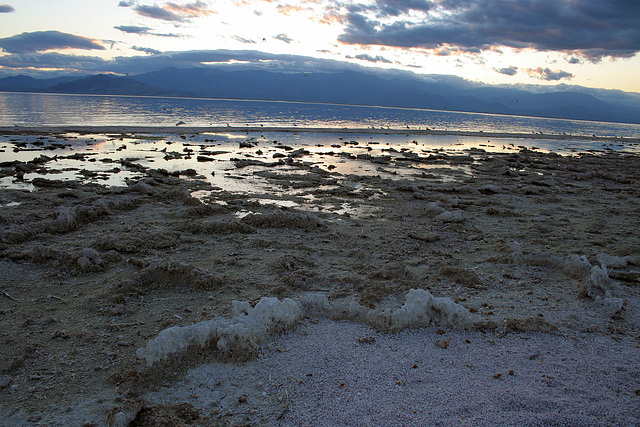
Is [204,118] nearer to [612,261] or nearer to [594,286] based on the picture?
[612,261]

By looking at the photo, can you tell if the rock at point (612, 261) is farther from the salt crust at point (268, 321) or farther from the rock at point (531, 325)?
the salt crust at point (268, 321)

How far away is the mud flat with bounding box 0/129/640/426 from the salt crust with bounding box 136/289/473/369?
2 cm

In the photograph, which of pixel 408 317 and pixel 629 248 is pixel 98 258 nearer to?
pixel 408 317

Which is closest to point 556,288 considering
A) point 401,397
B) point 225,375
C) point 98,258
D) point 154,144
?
point 401,397

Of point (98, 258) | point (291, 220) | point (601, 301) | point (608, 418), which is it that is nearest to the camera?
point (608, 418)

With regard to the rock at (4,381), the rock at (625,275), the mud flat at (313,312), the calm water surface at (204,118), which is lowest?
the rock at (4,381)

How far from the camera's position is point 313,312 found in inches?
188

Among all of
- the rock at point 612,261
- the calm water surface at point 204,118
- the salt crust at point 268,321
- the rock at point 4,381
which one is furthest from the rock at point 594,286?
the calm water surface at point 204,118

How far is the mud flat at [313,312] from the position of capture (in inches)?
126

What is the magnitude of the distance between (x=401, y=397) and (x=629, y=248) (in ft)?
22.6

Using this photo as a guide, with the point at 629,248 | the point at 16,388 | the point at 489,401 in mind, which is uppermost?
the point at 629,248

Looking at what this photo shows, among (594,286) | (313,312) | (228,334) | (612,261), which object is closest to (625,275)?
(612,261)

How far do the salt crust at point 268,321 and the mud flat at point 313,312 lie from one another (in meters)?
0.02

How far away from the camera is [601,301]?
195 inches
